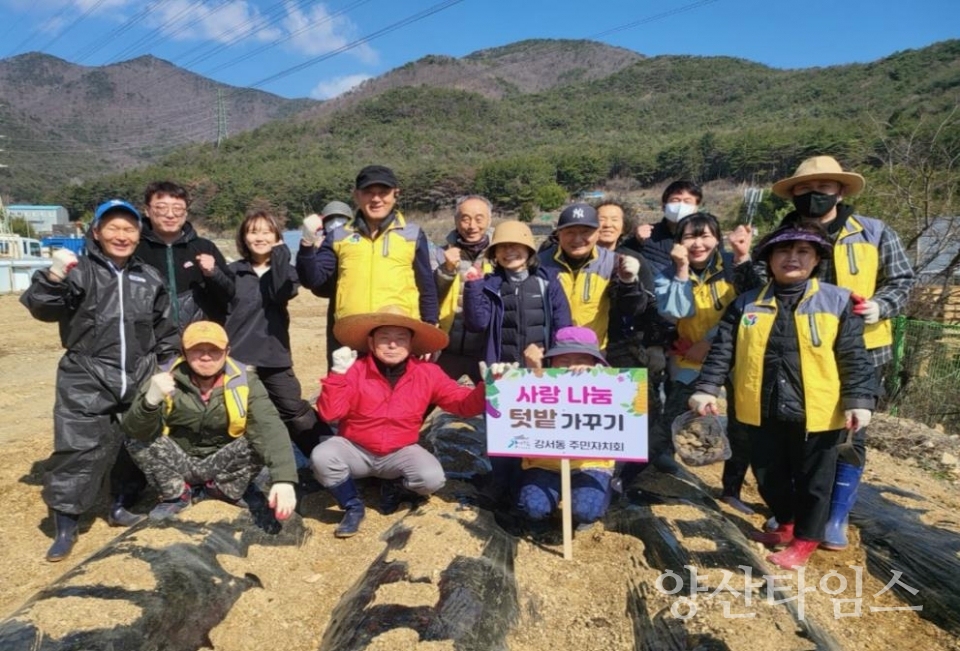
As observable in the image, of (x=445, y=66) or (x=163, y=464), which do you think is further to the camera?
(x=445, y=66)

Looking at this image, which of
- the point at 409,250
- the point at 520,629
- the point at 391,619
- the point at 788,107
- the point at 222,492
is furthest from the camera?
the point at 788,107

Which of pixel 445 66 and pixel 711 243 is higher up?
pixel 445 66

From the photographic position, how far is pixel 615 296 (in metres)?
3.57

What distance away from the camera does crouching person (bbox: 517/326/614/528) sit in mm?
3264

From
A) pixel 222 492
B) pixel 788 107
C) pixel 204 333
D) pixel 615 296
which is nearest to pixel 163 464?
pixel 222 492

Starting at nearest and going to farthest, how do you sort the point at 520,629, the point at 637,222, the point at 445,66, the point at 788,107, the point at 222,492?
the point at 520,629 → the point at 222,492 → the point at 637,222 → the point at 788,107 → the point at 445,66

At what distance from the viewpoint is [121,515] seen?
3.62m

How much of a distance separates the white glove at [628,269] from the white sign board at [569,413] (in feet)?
2.19

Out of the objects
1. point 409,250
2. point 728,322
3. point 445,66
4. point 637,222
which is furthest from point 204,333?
point 445,66

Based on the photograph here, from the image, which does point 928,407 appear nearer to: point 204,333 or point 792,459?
point 792,459

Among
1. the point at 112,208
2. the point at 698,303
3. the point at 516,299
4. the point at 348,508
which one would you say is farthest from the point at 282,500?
the point at 698,303

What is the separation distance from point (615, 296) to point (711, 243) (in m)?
0.68

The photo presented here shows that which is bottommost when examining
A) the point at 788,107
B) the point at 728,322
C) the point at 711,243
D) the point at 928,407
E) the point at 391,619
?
the point at 928,407

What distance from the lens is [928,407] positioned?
22.5 feet
